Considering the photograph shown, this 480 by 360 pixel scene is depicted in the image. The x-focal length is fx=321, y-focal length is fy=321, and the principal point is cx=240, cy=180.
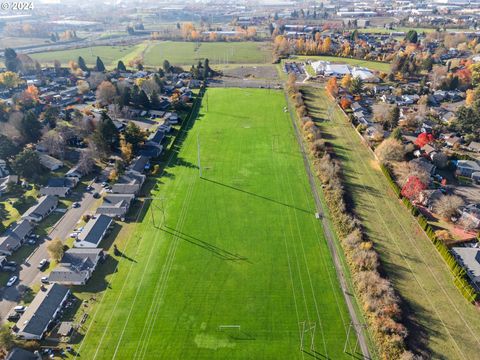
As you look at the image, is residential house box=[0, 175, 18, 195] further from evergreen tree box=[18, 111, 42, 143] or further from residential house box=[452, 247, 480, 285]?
residential house box=[452, 247, 480, 285]

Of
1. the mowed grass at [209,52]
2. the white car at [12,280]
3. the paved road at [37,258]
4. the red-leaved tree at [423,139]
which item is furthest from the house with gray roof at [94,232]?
the mowed grass at [209,52]

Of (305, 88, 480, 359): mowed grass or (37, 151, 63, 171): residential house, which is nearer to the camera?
Answer: (305, 88, 480, 359): mowed grass

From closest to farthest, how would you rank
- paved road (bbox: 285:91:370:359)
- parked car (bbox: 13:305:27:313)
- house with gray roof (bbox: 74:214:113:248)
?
paved road (bbox: 285:91:370:359) → parked car (bbox: 13:305:27:313) → house with gray roof (bbox: 74:214:113:248)

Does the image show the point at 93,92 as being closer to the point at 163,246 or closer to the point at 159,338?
the point at 163,246

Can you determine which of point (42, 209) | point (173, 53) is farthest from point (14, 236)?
point (173, 53)

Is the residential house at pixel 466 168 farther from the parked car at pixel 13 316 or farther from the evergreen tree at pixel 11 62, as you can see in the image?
the evergreen tree at pixel 11 62

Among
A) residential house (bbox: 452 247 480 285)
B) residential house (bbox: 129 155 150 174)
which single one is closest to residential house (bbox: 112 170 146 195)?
residential house (bbox: 129 155 150 174)

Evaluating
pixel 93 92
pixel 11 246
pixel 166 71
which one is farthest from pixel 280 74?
pixel 11 246
